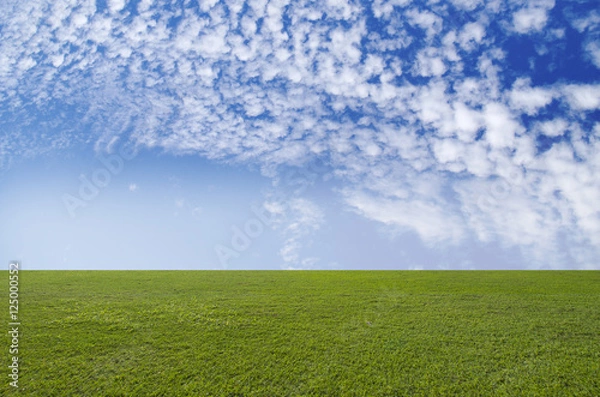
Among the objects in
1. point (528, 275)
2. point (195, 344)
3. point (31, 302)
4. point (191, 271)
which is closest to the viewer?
point (195, 344)

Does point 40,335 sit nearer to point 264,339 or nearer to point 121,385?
point 121,385

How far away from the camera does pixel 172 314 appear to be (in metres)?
6.56

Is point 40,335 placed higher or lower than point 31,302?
lower

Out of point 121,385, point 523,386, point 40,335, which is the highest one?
point 40,335

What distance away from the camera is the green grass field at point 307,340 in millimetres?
4102

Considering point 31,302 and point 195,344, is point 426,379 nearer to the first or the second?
point 195,344

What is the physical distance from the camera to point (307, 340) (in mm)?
5219

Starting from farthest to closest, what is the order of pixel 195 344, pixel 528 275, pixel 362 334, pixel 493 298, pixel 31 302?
pixel 528 275 → pixel 493 298 → pixel 31 302 → pixel 362 334 → pixel 195 344

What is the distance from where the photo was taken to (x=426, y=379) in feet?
13.8

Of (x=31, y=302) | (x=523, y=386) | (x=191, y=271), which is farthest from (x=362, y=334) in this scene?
(x=191, y=271)

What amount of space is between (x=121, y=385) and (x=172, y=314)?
2.48 m

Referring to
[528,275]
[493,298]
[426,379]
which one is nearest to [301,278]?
[493,298]

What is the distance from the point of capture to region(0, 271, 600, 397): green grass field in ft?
13.5

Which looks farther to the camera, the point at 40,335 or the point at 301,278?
the point at 301,278
